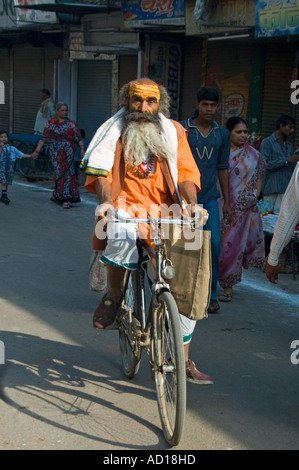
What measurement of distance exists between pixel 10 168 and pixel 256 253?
22.7ft

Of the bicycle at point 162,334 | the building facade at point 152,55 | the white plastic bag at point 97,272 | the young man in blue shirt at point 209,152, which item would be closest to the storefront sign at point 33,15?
the building facade at point 152,55


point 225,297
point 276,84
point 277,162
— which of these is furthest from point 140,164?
point 276,84

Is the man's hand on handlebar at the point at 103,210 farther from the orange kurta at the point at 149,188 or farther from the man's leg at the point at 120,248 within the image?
the orange kurta at the point at 149,188

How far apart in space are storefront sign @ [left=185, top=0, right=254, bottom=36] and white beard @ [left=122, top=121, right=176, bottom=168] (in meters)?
7.04

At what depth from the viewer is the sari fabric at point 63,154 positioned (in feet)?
45.2

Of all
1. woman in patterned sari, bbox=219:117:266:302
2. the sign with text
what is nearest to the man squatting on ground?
woman in patterned sari, bbox=219:117:266:302

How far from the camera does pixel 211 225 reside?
6.87m

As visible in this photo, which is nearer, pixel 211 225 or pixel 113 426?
pixel 113 426

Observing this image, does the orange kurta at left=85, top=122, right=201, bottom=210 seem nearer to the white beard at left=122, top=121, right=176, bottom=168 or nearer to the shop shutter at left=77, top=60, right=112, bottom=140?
the white beard at left=122, top=121, right=176, bottom=168

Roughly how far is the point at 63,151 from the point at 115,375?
9.07 metres

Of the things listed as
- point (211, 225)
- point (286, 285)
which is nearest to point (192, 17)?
point (286, 285)

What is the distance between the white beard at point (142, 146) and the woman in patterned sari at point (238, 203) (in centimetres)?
273

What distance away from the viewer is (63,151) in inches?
553

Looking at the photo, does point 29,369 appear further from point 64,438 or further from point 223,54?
point 223,54
